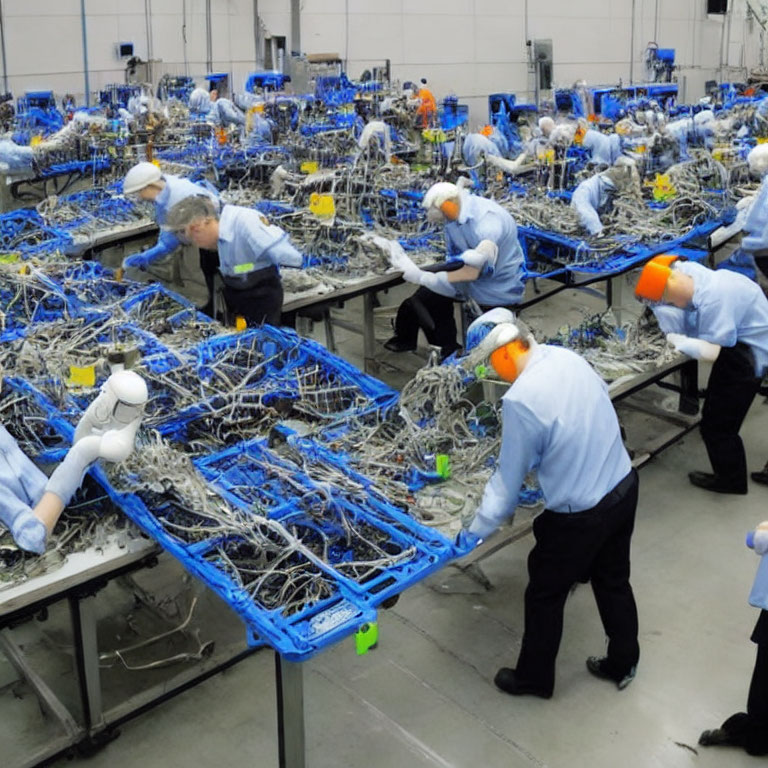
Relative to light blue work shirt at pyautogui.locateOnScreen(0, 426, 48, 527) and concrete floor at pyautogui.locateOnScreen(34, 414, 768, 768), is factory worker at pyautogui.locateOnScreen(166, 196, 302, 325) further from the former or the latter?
light blue work shirt at pyautogui.locateOnScreen(0, 426, 48, 527)

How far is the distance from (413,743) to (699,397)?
10.1 ft

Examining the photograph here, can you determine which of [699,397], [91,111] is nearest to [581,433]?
[699,397]

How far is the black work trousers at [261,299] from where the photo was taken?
4.64 metres

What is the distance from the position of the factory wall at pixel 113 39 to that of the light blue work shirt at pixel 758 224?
894 cm

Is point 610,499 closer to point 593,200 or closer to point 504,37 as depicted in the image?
point 593,200

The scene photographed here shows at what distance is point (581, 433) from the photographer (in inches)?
108

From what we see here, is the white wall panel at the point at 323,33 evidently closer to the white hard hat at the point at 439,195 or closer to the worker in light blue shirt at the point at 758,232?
the worker in light blue shirt at the point at 758,232

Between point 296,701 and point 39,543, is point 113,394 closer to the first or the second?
point 39,543

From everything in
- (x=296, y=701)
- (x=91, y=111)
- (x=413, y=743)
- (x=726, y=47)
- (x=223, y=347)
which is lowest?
(x=413, y=743)

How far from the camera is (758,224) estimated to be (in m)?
5.51

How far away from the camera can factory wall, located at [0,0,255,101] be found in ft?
37.4

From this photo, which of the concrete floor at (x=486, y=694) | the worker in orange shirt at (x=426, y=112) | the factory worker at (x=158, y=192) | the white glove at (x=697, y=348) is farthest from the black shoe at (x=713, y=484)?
the worker in orange shirt at (x=426, y=112)

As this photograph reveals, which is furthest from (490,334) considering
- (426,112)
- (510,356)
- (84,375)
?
(426,112)

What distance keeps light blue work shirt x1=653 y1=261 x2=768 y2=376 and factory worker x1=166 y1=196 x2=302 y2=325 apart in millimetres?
1810
